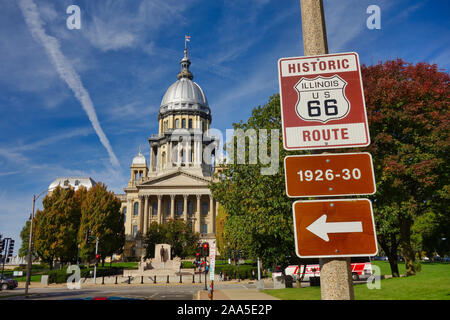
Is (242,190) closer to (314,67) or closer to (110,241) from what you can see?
(314,67)

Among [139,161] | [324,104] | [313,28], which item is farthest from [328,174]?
[139,161]

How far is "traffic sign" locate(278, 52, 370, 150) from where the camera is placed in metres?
3.55

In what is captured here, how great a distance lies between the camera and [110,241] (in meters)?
63.5

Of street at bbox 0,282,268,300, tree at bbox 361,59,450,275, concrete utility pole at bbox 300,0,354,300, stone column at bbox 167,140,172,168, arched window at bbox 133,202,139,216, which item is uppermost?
stone column at bbox 167,140,172,168

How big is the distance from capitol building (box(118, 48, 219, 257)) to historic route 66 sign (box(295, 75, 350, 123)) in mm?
82373

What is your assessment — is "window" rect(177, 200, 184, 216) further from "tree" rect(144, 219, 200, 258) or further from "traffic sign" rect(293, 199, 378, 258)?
"traffic sign" rect(293, 199, 378, 258)

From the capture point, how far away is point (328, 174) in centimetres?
336

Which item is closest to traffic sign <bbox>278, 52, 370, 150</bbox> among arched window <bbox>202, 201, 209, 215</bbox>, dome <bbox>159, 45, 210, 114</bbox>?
arched window <bbox>202, 201, 209, 215</bbox>

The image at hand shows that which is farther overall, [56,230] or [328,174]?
[56,230]

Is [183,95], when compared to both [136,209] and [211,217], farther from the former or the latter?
[211,217]

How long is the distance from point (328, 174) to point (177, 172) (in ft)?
293

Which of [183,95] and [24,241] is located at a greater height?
[183,95]
